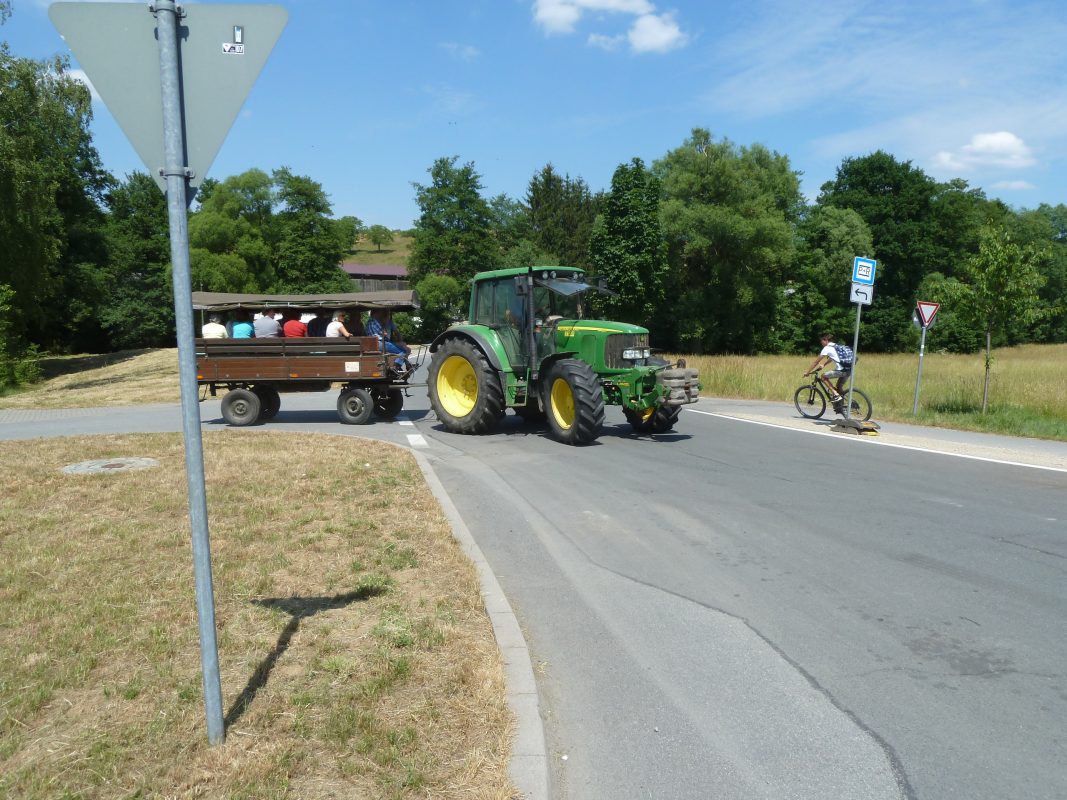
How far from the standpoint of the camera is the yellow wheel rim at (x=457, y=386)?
14.1 meters

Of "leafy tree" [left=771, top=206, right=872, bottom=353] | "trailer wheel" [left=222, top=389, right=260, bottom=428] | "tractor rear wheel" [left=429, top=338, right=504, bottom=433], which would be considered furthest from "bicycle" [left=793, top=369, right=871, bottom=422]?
"leafy tree" [left=771, top=206, right=872, bottom=353]

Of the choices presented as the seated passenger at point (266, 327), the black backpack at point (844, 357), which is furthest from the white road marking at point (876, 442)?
the seated passenger at point (266, 327)

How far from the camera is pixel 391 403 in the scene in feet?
51.5

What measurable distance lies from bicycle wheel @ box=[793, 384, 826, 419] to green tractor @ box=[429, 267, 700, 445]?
4975mm

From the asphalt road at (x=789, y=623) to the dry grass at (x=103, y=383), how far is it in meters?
15.8

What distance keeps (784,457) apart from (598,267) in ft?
134

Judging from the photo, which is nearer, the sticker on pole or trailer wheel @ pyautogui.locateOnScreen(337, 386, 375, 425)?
trailer wheel @ pyautogui.locateOnScreen(337, 386, 375, 425)

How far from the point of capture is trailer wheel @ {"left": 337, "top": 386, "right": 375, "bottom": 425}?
48.2 ft

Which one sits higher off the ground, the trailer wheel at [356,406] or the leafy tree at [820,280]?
the leafy tree at [820,280]

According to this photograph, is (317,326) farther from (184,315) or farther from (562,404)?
(184,315)

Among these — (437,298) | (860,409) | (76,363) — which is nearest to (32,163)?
(76,363)

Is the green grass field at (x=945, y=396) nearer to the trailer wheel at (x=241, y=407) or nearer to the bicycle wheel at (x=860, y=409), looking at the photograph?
the bicycle wheel at (x=860, y=409)

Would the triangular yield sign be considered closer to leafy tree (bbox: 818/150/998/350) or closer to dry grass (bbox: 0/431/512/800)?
dry grass (bbox: 0/431/512/800)

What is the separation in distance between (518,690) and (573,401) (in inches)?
322
